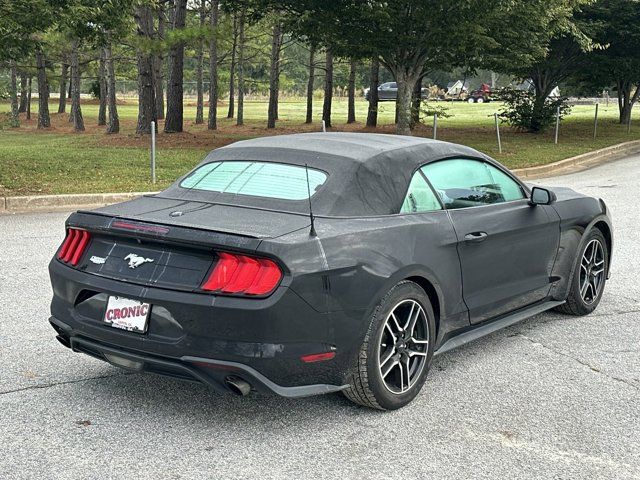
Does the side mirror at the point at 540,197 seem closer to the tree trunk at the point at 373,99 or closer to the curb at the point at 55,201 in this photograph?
the curb at the point at 55,201

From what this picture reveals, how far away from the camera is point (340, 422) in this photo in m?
4.34

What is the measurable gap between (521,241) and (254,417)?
7.56 ft

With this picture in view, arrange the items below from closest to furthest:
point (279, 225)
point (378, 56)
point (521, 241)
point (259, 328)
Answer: point (259, 328), point (279, 225), point (521, 241), point (378, 56)

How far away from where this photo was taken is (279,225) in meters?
4.20

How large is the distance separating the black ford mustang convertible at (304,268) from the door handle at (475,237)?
17mm

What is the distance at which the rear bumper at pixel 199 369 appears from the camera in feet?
12.8

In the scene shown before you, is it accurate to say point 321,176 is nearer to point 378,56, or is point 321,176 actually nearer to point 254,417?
point 254,417

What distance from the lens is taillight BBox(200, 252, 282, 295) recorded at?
3906 millimetres

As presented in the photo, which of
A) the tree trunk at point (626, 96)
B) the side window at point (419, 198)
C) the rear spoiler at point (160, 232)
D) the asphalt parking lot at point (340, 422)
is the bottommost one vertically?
the asphalt parking lot at point (340, 422)

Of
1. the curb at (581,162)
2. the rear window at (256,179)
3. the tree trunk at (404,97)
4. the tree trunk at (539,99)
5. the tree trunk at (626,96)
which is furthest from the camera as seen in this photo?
the tree trunk at (626,96)

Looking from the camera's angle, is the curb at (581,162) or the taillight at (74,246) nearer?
the taillight at (74,246)

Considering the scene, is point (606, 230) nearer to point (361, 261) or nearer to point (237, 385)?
point (361, 261)

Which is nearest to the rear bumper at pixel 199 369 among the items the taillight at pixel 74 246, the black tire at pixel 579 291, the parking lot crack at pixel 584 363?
the taillight at pixel 74 246

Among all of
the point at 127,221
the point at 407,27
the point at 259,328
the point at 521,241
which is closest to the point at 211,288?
the point at 259,328
